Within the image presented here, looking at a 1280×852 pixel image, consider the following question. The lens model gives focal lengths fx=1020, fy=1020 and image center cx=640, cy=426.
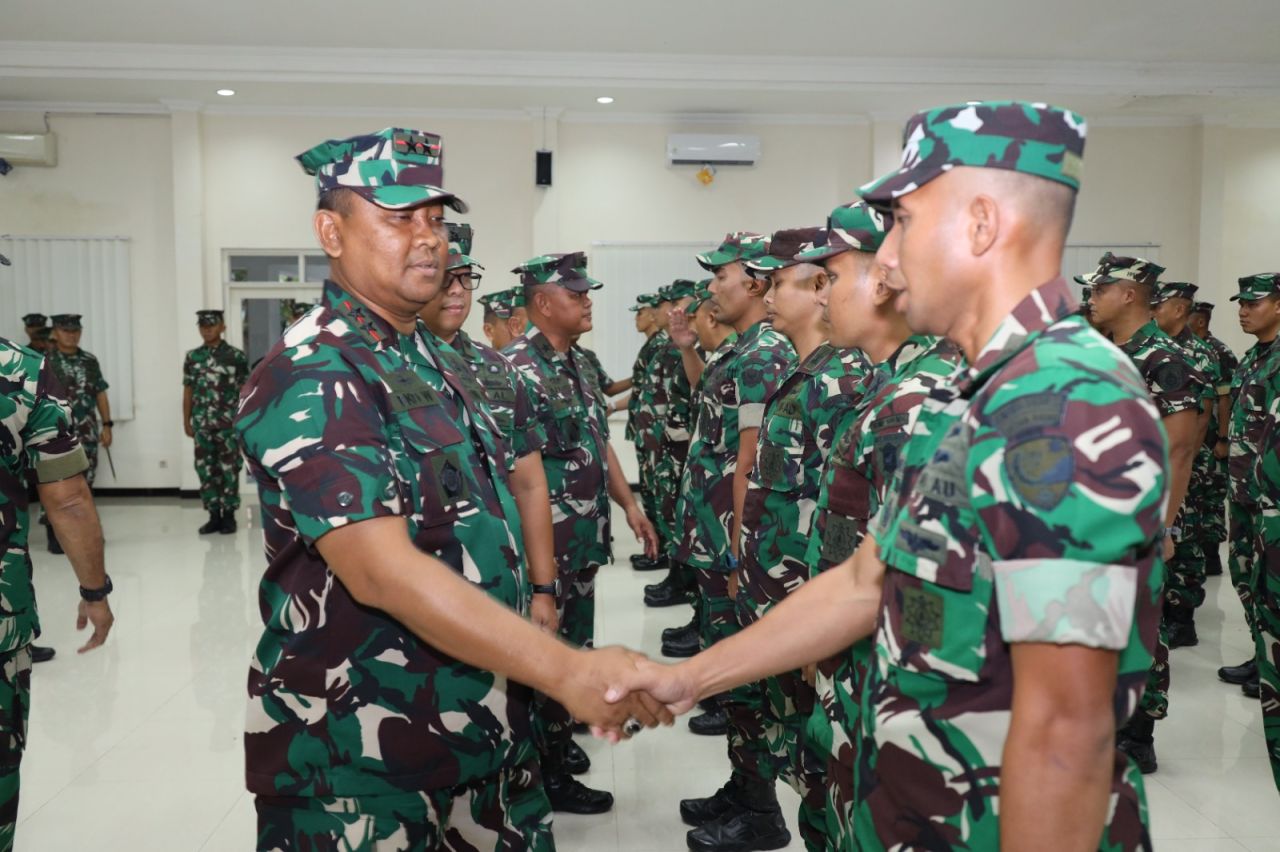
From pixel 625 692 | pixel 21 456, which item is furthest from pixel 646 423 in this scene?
pixel 625 692

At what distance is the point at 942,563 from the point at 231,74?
8.72 metres

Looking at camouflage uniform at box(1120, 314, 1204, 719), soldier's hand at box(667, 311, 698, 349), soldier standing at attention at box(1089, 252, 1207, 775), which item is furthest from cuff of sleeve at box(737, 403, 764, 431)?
soldier's hand at box(667, 311, 698, 349)

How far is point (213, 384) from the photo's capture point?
27.4 ft

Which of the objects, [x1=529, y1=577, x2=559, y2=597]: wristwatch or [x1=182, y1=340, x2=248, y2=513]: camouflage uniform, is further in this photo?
[x1=182, y1=340, x2=248, y2=513]: camouflage uniform

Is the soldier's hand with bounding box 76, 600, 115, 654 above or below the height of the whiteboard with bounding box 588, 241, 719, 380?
below

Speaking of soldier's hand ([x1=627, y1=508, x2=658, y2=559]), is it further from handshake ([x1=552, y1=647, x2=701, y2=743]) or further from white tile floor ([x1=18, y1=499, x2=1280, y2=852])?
handshake ([x1=552, y1=647, x2=701, y2=743])

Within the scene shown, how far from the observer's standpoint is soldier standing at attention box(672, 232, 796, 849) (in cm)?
306

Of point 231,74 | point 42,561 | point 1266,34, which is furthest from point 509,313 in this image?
point 1266,34

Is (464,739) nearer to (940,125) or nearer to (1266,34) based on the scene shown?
(940,125)

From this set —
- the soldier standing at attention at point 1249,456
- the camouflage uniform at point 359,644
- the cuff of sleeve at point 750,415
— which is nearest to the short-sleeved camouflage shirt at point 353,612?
the camouflage uniform at point 359,644

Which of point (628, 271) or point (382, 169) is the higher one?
point (628, 271)

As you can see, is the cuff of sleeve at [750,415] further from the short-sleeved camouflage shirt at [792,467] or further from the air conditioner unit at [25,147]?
the air conditioner unit at [25,147]

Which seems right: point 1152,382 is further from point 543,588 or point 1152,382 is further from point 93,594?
point 93,594

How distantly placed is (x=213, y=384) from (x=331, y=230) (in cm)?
718
